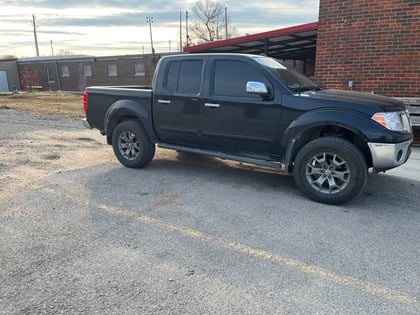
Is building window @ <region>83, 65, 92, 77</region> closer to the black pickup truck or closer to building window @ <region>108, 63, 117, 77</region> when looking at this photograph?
building window @ <region>108, 63, 117, 77</region>

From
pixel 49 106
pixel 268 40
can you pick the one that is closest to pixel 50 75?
pixel 49 106

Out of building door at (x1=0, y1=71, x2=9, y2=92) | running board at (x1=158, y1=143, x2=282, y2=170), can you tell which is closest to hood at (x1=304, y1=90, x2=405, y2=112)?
running board at (x1=158, y1=143, x2=282, y2=170)

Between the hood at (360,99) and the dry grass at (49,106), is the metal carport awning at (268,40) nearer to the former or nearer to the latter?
the hood at (360,99)

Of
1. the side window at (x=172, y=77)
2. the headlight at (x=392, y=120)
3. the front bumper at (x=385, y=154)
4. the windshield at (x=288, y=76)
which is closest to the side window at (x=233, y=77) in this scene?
the windshield at (x=288, y=76)

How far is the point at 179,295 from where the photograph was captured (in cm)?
277

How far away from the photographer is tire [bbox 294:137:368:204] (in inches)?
177

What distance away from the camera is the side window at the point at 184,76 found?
5.65m

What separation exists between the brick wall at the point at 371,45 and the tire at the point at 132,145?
512cm

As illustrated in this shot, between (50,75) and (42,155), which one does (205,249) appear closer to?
(42,155)

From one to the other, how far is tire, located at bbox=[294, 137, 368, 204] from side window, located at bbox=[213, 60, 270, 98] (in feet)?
3.72

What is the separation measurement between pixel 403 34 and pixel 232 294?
24.4 feet

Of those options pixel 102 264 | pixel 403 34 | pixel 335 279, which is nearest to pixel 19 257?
pixel 102 264

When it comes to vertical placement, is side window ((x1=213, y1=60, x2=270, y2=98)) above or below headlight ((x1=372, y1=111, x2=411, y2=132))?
above

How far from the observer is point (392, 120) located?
4477 millimetres
